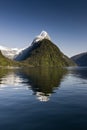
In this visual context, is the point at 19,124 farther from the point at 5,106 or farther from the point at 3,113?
the point at 5,106

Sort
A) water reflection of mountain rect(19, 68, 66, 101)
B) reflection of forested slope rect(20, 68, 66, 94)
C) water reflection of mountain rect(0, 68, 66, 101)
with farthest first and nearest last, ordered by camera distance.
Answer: reflection of forested slope rect(20, 68, 66, 94), water reflection of mountain rect(0, 68, 66, 101), water reflection of mountain rect(19, 68, 66, 101)

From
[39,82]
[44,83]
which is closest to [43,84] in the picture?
[44,83]

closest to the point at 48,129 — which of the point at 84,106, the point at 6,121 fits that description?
the point at 6,121

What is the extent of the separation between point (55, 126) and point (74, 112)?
7228 mm

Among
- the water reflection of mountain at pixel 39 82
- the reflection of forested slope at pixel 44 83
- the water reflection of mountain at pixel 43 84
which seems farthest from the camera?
the reflection of forested slope at pixel 44 83

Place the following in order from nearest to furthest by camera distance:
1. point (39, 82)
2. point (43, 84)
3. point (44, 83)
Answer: point (43, 84), point (44, 83), point (39, 82)

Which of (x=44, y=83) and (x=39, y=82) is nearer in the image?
(x=44, y=83)

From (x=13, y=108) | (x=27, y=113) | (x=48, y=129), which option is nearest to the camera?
(x=48, y=129)

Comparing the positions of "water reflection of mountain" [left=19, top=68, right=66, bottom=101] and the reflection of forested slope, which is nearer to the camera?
"water reflection of mountain" [left=19, top=68, right=66, bottom=101]

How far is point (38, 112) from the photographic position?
101ft

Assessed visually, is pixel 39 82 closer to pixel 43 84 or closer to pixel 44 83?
pixel 44 83

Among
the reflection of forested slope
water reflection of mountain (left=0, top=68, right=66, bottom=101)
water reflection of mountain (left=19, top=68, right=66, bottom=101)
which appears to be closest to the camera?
water reflection of mountain (left=19, top=68, right=66, bottom=101)

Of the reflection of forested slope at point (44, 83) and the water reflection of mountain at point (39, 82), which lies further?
the reflection of forested slope at point (44, 83)

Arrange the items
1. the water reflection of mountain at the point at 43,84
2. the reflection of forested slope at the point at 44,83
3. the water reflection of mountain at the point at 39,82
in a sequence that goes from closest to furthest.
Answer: the water reflection of mountain at the point at 43,84 < the water reflection of mountain at the point at 39,82 < the reflection of forested slope at the point at 44,83
